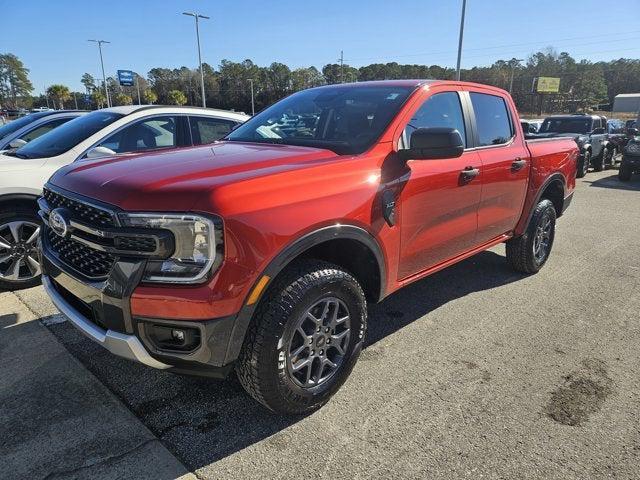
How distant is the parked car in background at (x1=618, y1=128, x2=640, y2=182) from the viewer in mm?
12773

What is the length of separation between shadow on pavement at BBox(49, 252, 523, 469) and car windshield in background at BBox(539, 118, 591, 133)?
13394 millimetres

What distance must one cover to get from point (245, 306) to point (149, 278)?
0.45 metres

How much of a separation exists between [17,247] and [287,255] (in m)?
3.34

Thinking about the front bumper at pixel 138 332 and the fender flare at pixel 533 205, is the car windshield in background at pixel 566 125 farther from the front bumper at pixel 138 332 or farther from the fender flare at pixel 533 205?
the front bumper at pixel 138 332

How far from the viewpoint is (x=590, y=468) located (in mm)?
2314

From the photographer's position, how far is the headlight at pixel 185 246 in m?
2.11

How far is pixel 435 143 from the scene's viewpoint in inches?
112

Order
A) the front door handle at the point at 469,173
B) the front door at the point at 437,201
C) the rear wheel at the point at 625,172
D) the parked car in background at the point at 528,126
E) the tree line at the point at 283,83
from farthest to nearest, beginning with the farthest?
the tree line at the point at 283,83
the rear wheel at the point at 625,172
the parked car in background at the point at 528,126
the front door handle at the point at 469,173
the front door at the point at 437,201

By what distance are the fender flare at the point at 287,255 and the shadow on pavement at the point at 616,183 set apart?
11915 mm

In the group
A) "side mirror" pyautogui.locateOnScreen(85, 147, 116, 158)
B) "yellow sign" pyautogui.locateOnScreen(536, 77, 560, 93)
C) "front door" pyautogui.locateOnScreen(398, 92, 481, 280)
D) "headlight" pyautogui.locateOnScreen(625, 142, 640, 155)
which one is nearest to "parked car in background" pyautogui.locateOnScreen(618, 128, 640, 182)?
"headlight" pyautogui.locateOnScreen(625, 142, 640, 155)

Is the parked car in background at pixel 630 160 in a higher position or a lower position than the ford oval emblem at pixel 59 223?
lower

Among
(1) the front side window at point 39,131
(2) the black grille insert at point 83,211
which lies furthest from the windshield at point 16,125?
(2) the black grille insert at point 83,211

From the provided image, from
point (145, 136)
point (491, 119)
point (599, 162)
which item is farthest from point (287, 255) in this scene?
point (599, 162)

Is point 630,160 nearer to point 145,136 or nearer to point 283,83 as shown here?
point 145,136
